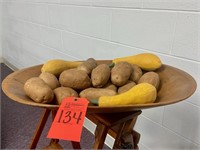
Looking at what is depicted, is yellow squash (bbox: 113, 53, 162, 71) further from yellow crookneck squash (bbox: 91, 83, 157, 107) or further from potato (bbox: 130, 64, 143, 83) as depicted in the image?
yellow crookneck squash (bbox: 91, 83, 157, 107)

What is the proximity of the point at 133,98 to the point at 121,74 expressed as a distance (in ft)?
0.27

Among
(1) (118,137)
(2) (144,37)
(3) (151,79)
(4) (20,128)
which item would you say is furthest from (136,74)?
(4) (20,128)

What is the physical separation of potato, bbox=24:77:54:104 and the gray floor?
782 mm

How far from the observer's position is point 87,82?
480 mm

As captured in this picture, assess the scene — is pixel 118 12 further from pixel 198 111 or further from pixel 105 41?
pixel 198 111

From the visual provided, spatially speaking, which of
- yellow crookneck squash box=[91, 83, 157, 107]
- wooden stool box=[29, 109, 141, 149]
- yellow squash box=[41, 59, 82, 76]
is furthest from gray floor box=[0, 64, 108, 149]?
yellow crookneck squash box=[91, 83, 157, 107]

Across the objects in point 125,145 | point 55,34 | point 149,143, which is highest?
point 55,34

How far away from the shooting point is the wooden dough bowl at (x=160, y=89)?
38cm

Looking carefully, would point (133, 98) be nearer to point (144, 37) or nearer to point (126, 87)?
point (126, 87)

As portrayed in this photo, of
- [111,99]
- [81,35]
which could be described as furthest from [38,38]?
[111,99]

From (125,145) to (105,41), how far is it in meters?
0.56

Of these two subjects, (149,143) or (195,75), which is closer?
(195,75)

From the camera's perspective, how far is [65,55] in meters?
1.35

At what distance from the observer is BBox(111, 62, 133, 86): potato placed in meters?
0.48
